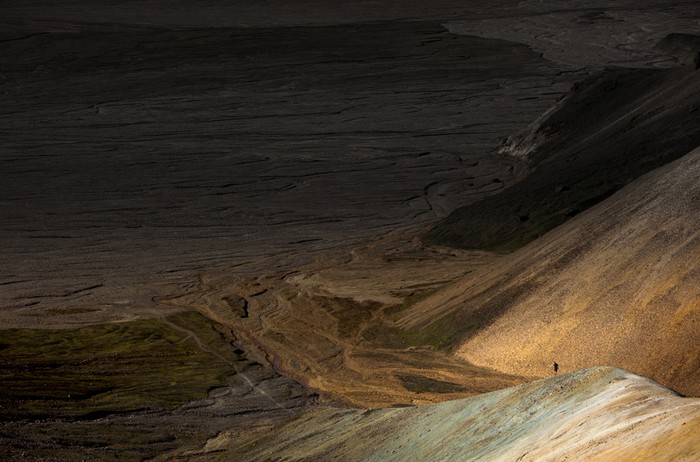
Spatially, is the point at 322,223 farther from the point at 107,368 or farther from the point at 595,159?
the point at 107,368

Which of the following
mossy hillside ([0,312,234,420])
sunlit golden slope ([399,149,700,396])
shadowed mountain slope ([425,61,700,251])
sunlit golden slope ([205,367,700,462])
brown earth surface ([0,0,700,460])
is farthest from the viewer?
shadowed mountain slope ([425,61,700,251])

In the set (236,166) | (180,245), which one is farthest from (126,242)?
(236,166)

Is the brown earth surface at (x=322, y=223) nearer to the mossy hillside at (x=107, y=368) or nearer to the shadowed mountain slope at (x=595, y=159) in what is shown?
the mossy hillside at (x=107, y=368)

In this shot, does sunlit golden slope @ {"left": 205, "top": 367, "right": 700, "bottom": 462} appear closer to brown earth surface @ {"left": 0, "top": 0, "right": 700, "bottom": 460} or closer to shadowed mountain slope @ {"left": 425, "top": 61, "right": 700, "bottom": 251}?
brown earth surface @ {"left": 0, "top": 0, "right": 700, "bottom": 460}

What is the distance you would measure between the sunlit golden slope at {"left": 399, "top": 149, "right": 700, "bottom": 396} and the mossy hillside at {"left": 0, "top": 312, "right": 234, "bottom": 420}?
4736 millimetres

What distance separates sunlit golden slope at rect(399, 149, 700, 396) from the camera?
20453mm

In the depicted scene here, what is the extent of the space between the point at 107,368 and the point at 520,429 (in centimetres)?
1297

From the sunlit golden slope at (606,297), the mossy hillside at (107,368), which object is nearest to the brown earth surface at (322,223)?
the sunlit golden slope at (606,297)

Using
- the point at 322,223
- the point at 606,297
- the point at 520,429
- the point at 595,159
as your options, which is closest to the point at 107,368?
the point at 606,297

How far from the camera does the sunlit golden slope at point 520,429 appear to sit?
11898 millimetres

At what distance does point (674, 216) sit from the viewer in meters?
23.4

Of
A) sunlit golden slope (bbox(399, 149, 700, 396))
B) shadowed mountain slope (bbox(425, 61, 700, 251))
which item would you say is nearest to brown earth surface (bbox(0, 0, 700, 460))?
sunlit golden slope (bbox(399, 149, 700, 396))

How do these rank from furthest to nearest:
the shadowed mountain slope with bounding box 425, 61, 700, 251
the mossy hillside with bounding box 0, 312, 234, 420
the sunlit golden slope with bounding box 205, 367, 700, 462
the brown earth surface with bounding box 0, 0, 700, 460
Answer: the shadowed mountain slope with bounding box 425, 61, 700, 251 < the mossy hillside with bounding box 0, 312, 234, 420 < the brown earth surface with bounding box 0, 0, 700, 460 < the sunlit golden slope with bounding box 205, 367, 700, 462

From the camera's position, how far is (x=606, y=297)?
2255 centimetres
